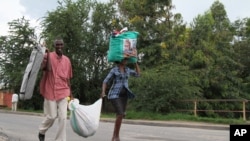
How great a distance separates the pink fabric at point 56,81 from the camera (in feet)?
26.4

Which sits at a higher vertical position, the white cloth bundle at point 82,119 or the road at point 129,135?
the white cloth bundle at point 82,119

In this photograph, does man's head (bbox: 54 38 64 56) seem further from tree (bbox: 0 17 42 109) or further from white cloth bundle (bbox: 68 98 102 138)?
tree (bbox: 0 17 42 109)

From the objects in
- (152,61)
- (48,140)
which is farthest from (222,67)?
(48,140)

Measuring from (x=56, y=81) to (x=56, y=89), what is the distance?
137 mm

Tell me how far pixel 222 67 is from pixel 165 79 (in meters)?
14.2

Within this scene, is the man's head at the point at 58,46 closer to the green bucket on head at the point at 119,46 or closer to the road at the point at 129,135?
the green bucket on head at the point at 119,46

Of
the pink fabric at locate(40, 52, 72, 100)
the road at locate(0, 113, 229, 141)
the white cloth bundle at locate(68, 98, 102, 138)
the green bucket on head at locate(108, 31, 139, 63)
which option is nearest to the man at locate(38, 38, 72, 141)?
the pink fabric at locate(40, 52, 72, 100)

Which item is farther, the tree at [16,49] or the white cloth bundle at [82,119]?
the tree at [16,49]

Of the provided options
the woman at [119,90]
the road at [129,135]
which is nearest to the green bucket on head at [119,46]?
the woman at [119,90]

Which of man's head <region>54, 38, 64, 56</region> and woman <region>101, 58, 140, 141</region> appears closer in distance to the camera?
man's head <region>54, 38, 64, 56</region>

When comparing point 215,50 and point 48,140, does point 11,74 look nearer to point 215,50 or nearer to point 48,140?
point 215,50

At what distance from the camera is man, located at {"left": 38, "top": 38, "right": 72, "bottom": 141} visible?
8016 mm

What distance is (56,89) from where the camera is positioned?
8047 millimetres

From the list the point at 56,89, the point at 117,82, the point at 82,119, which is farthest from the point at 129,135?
the point at 56,89
